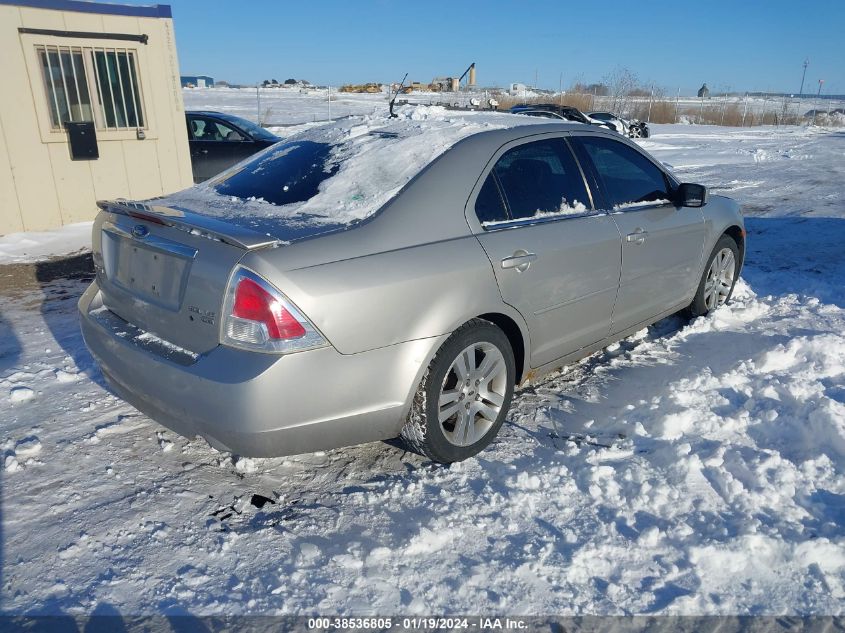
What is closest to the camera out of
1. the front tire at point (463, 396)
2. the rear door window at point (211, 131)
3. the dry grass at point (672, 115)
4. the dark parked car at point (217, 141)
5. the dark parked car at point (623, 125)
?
the front tire at point (463, 396)

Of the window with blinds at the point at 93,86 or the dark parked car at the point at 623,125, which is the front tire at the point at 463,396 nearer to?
the window with blinds at the point at 93,86

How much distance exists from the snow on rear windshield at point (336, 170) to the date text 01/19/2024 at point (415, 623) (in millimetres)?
1589

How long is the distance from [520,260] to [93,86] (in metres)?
7.82

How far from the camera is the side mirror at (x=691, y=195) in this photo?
13.9ft

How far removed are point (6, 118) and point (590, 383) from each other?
786cm

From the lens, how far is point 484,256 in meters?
2.99

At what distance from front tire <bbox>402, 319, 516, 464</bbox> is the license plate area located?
3.79 feet

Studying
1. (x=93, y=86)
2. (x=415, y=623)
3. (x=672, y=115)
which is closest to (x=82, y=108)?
(x=93, y=86)

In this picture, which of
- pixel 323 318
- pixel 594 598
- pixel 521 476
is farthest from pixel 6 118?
pixel 594 598

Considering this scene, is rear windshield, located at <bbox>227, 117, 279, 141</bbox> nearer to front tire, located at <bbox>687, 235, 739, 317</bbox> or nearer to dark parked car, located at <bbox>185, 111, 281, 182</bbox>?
dark parked car, located at <bbox>185, 111, 281, 182</bbox>

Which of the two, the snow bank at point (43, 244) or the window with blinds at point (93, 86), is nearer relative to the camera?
the snow bank at point (43, 244)

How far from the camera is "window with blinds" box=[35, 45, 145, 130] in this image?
810 cm

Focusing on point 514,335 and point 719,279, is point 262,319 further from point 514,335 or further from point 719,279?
point 719,279

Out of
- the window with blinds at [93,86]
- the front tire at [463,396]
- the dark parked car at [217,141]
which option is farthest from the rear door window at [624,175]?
the dark parked car at [217,141]
